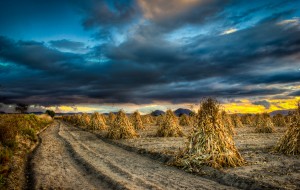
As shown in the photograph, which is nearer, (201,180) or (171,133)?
(201,180)

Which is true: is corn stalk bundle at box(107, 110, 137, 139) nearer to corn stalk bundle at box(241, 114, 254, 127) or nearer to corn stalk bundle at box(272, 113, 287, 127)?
corn stalk bundle at box(272, 113, 287, 127)

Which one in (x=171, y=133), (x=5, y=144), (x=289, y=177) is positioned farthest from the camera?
(x=171, y=133)

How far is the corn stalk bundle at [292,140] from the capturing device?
53.3 ft

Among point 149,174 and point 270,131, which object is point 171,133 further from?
point 149,174

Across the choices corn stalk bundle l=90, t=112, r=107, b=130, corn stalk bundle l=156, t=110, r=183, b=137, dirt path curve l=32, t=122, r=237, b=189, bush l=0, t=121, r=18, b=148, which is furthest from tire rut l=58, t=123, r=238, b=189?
corn stalk bundle l=90, t=112, r=107, b=130

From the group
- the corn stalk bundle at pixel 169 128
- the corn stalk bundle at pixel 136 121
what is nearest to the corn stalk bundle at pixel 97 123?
the corn stalk bundle at pixel 136 121

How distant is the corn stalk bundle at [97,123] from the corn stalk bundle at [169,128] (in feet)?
45.2

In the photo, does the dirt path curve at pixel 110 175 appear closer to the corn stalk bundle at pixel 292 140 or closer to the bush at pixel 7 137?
the bush at pixel 7 137

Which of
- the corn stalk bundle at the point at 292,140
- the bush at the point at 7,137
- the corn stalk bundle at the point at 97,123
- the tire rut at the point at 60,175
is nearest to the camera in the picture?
the tire rut at the point at 60,175

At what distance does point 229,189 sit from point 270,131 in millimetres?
26928

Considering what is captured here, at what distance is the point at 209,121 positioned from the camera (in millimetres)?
14062

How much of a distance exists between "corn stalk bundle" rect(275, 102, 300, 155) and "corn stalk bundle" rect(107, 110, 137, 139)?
14313mm

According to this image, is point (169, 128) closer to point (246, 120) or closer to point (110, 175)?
point (110, 175)

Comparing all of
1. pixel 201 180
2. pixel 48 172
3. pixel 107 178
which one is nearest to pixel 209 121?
pixel 201 180
